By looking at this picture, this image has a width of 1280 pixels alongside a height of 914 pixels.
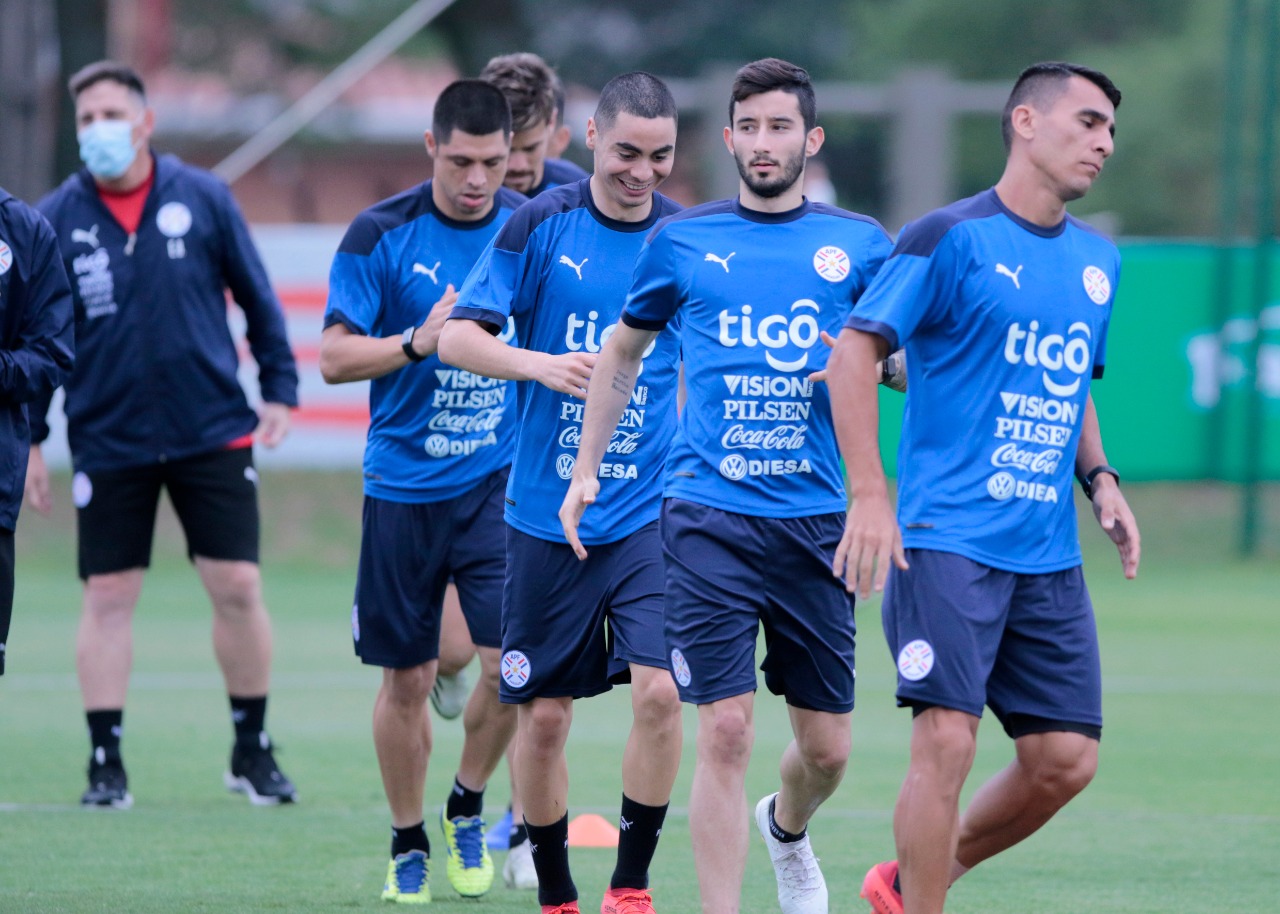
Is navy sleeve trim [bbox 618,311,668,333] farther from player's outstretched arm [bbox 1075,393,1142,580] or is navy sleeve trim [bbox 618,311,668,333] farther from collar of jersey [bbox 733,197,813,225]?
player's outstretched arm [bbox 1075,393,1142,580]

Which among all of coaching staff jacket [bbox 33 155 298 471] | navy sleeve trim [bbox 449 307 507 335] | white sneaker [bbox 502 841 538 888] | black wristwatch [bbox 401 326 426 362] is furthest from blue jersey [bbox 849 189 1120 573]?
coaching staff jacket [bbox 33 155 298 471]

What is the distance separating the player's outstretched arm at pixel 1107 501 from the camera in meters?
5.40

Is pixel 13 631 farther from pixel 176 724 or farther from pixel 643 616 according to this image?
pixel 643 616

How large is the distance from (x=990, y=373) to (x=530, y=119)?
2750 mm

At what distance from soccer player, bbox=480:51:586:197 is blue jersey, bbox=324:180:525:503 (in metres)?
0.51

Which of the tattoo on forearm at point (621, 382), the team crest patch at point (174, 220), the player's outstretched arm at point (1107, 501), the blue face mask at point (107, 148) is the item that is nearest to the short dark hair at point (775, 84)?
the tattoo on forearm at point (621, 382)

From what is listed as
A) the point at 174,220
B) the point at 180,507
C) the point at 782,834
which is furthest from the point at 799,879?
the point at 174,220

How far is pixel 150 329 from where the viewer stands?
8.36 metres

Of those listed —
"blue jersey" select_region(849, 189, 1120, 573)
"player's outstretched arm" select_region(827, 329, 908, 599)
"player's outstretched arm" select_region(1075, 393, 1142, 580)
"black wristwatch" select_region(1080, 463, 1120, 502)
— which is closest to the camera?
"player's outstretched arm" select_region(827, 329, 908, 599)

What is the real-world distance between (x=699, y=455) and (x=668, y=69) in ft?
115

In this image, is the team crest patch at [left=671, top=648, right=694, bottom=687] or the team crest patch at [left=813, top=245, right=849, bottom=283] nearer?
the team crest patch at [left=671, top=648, right=694, bottom=687]

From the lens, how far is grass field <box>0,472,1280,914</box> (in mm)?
6594

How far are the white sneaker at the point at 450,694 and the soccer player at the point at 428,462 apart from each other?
0.78 m

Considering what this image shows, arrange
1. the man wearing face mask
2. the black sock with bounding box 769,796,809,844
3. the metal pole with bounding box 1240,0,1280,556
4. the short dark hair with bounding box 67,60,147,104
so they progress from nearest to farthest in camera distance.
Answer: the black sock with bounding box 769,796,809,844 → the man wearing face mask → the short dark hair with bounding box 67,60,147,104 → the metal pole with bounding box 1240,0,1280,556
